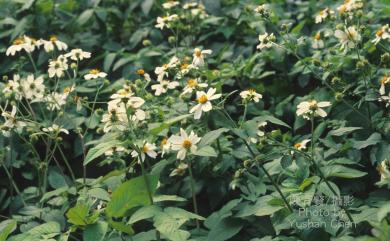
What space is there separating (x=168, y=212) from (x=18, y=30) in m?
2.25

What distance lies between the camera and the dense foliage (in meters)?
2.41

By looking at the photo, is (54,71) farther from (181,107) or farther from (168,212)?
(168,212)

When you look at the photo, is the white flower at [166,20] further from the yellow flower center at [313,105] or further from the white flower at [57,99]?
the yellow flower center at [313,105]

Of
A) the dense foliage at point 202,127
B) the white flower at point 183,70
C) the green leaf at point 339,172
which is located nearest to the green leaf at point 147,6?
the dense foliage at point 202,127

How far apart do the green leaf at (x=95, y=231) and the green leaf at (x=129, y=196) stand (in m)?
0.05

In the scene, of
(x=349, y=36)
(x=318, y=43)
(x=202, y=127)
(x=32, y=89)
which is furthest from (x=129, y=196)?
(x=318, y=43)

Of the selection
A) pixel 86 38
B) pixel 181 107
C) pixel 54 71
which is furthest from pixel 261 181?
pixel 86 38

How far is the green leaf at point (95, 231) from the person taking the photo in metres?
2.32

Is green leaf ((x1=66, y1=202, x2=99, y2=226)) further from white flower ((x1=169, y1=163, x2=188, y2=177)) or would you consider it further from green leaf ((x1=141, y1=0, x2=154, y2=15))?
green leaf ((x1=141, y1=0, x2=154, y2=15))

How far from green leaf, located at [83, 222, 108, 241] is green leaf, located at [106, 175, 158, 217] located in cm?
5

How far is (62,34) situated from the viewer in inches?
171

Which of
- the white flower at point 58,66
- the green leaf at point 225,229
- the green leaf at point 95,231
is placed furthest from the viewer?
the white flower at point 58,66

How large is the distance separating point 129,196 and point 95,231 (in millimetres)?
178

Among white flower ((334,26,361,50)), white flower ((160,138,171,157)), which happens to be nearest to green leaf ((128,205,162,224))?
white flower ((160,138,171,157))
